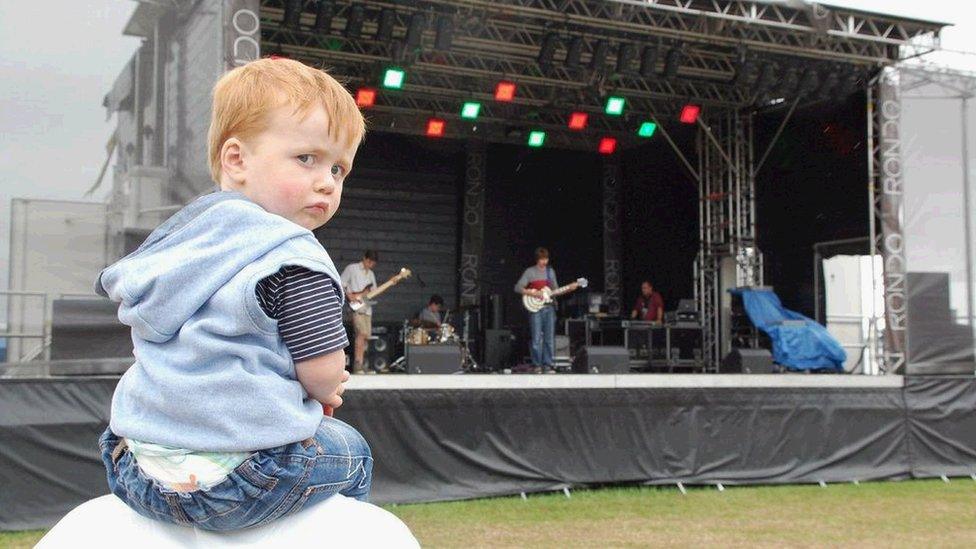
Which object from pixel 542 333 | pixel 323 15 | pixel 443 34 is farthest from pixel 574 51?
pixel 542 333

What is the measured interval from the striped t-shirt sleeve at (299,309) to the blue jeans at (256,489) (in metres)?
0.12

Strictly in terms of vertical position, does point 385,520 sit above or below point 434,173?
below

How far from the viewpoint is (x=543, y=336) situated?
13.5m

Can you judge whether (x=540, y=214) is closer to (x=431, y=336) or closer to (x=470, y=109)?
(x=470, y=109)

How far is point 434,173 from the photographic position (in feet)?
56.3

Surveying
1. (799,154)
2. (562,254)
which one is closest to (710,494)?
(799,154)

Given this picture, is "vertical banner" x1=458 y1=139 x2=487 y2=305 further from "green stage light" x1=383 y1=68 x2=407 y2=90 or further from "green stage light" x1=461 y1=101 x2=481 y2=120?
"green stage light" x1=383 y1=68 x2=407 y2=90

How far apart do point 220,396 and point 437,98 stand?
47.2 feet

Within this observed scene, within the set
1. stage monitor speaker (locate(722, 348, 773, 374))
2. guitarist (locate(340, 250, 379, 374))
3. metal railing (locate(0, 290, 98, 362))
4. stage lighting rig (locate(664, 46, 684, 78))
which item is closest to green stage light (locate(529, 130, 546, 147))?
stage lighting rig (locate(664, 46, 684, 78))

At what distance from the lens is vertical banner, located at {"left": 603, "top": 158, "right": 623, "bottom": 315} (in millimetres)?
17688

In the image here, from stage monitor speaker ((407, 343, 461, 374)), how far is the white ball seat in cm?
777

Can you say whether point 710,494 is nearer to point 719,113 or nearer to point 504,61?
point 504,61

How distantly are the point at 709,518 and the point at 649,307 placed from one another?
8073 millimetres

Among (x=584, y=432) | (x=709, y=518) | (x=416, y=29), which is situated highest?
(x=416, y=29)
